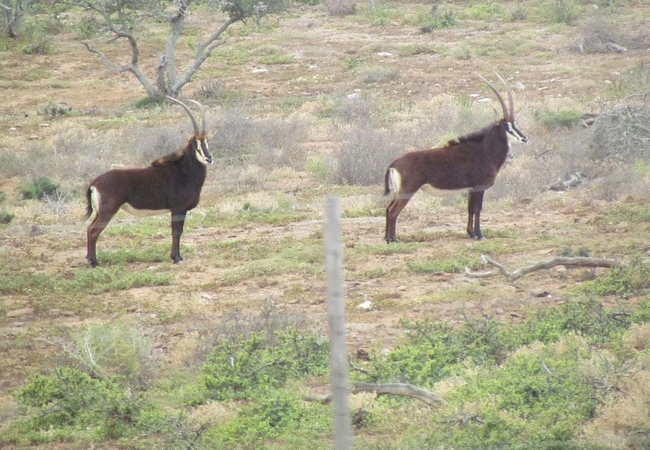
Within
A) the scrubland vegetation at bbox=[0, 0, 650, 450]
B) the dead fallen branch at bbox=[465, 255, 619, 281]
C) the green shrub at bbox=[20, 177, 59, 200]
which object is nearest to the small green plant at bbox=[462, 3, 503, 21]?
the scrubland vegetation at bbox=[0, 0, 650, 450]

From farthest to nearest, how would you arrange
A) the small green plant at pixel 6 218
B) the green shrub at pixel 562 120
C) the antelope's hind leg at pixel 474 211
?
the green shrub at pixel 562 120, the small green plant at pixel 6 218, the antelope's hind leg at pixel 474 211

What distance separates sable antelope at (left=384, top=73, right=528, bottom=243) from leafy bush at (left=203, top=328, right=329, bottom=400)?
4.20 m

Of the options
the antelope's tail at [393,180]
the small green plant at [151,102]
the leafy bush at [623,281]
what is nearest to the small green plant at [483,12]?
the small green plant at [151,102]

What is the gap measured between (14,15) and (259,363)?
92.2ft

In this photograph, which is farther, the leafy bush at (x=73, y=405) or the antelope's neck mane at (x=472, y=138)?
the antelope's neck mane at (x=472, y=138)

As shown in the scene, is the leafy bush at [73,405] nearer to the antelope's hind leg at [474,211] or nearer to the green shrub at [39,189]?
the antelope's hind leg at [474,211]

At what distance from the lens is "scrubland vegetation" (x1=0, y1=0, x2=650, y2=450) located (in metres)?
5.99

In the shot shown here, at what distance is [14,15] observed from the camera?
31969 millimetres

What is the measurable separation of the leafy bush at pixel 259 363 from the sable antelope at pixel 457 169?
4200 millimetres

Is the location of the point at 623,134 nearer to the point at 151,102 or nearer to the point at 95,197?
the point at 95,197

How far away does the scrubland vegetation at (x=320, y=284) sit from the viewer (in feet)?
19.6

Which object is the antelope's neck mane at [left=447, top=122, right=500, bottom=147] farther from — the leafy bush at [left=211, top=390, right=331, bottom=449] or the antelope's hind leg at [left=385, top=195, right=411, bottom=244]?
the leafy bush at [left=211, top=390, right=331, bottom=449]

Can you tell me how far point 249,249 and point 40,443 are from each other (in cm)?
539

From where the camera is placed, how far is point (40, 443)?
233 inches
